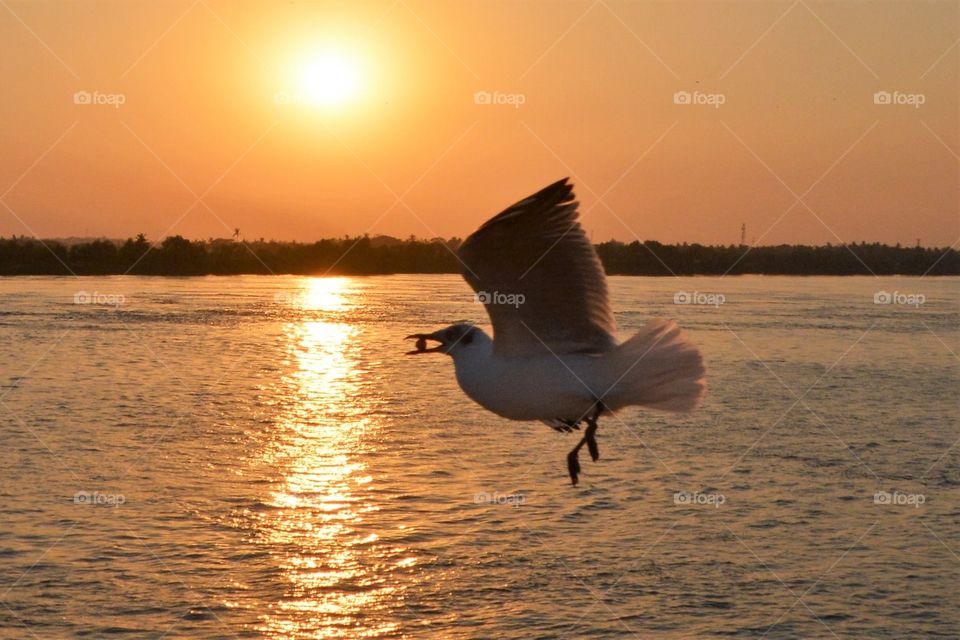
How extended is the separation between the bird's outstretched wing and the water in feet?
70.4

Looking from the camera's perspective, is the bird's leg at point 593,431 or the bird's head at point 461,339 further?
the bird's head at point 461,339

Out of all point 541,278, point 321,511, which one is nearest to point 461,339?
point 541,278

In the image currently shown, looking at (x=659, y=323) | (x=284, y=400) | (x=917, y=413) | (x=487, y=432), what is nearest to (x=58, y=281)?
(x=284, y=400)

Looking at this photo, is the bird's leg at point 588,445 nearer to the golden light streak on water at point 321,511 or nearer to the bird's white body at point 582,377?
the bird's white body at point 582,377

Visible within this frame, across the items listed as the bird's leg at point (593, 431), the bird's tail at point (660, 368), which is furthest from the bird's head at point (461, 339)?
the bird's tail at point (660, 368)

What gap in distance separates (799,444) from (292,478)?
18.5 m

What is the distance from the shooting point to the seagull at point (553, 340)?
8469 millimetres

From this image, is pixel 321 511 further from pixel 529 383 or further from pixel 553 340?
pixel 529 383

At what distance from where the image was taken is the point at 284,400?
168 feet

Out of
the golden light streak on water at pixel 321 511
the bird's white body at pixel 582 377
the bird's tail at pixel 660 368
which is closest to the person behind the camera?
the bird's white body at pixel 582 377

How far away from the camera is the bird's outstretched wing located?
8.42 m

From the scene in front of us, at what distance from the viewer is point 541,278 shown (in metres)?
8.99

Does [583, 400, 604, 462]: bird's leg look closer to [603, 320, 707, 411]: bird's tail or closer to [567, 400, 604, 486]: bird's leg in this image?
[567, 400, 604, 486]: bird's leg

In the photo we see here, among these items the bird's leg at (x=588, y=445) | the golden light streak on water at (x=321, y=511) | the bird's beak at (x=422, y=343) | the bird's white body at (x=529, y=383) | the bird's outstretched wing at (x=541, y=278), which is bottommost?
the golden light streak on water at (x=321, y=511)
